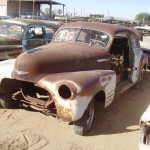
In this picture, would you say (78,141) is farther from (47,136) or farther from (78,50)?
(78,50)

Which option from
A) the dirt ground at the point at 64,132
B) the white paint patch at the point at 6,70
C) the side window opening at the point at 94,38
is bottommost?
the dirt ground at the point at 64,132

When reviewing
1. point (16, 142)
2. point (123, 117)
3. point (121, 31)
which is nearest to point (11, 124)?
point (16, 142)

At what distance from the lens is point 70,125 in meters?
4.63

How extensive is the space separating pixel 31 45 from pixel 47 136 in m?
4.58

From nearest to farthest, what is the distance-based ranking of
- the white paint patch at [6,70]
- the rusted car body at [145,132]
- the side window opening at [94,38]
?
1. the rusted car body at [145,132]
2. the white paint patch at [6,70]
3. the side window opening at [94,38]

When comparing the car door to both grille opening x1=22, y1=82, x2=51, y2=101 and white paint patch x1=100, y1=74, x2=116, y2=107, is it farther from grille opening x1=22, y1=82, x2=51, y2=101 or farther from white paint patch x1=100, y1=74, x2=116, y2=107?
grille opening x1=22, y1=82, x2=51, y2=101

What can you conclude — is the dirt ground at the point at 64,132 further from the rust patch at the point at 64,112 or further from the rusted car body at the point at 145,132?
the rusted car body at the point at 145,132

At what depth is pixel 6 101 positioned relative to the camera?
5.11 metres

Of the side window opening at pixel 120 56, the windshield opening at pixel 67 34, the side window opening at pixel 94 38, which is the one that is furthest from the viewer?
the side window opening at pixel 120 56

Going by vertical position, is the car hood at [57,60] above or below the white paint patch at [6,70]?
above

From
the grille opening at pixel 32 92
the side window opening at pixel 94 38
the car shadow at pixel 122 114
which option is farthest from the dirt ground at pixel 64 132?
the side window opening at pixel 94 38

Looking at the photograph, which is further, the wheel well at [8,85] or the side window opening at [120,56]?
the side window opening at [120,56]

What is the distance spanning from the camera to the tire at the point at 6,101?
199 inches

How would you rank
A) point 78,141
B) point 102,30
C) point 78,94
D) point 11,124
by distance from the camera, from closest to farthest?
1. point 78,94
2. point 78,141
3. point 11,124
4. point 102,30
